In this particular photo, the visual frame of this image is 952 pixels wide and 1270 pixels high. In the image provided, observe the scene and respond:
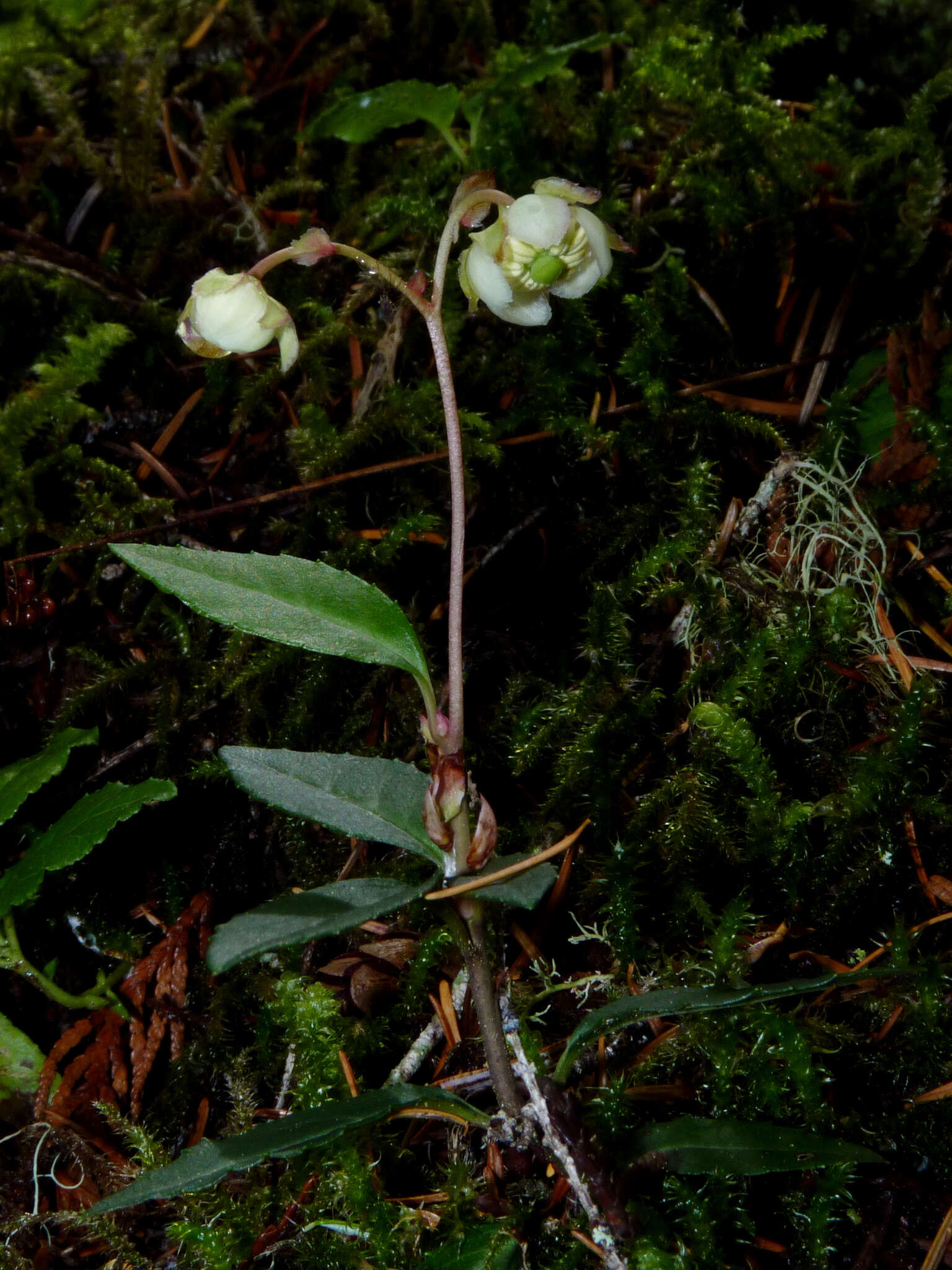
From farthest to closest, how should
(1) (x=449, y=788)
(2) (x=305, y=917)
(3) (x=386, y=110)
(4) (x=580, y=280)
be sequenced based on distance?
1. (3) (x=386, y=110)
2. (4) (x=580, y=280)
3. (1) (x=449, y=788)
4. (2) (x=305, y=917)

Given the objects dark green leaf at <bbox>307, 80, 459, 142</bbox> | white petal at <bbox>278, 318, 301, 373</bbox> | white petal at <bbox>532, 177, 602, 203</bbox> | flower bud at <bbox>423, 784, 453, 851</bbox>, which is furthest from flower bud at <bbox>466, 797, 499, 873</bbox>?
dark green leaf at <bbox>307, 80, 459, 142</bbox>

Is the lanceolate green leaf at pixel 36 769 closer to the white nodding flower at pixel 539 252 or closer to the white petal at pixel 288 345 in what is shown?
the white petal at pixel 288 345

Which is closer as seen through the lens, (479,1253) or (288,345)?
(479,1253)

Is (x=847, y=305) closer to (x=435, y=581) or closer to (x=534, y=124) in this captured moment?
(x=534, y=124)

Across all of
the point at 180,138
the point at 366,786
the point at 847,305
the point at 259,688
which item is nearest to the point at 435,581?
the point at 259,688

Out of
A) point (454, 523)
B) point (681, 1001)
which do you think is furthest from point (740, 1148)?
point (454, 523)

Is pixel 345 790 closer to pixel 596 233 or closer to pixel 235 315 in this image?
pixel 235 315
